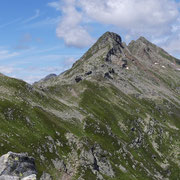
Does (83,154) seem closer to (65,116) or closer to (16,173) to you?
(65,116)

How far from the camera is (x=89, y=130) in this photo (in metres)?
102

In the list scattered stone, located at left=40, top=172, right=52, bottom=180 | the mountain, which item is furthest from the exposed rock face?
scattered stone, located at left=40, top=172, right=52, bottom=180

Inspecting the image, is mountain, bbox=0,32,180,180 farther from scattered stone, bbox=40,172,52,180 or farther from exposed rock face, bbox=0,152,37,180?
exposed rock face, bbox=0,152,37,180

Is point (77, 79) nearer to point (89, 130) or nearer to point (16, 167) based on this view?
point (89, 130)

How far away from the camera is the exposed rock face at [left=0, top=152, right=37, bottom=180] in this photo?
24.2m

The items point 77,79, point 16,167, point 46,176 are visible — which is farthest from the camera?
point 77,79

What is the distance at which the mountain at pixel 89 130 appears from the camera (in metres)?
69.1

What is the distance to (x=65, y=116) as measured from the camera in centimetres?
10075

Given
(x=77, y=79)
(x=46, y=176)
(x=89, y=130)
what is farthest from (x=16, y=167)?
(x=77, y=79)

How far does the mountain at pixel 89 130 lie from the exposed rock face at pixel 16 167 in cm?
2965

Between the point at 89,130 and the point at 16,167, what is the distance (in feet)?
252

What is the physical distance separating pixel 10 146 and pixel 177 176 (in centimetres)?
Answer: 8758

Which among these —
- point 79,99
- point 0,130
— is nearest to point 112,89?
point 79,99

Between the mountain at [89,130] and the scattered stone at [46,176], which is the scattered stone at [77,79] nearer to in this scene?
the mountain at [89,130]
